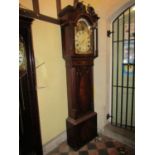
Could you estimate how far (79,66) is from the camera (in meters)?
1.88

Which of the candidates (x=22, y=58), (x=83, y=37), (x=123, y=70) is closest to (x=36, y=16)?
(x=22, y=58)

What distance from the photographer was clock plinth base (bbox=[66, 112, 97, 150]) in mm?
1896

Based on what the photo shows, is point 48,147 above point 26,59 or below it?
below

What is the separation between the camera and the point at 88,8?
73.6 inches

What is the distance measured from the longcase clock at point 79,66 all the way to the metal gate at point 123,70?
0.50m

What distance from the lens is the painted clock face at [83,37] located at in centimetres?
180

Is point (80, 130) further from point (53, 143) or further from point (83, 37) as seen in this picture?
point (83, 37)

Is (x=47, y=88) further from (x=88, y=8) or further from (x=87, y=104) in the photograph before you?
(x=88, y=8)

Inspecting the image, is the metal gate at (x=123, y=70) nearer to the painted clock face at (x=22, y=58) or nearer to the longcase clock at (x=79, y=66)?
the longcase clock at (x=79, y=66)

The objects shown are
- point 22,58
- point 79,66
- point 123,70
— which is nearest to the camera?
point 22,58

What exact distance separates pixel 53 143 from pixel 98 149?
0.67 meters
